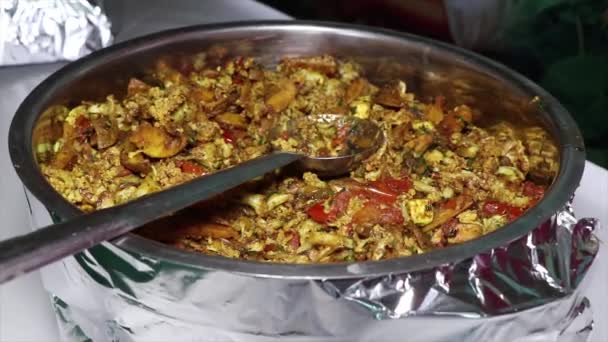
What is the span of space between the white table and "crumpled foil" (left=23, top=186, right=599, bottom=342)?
3.2 inches

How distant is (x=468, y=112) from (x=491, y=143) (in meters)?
0.12

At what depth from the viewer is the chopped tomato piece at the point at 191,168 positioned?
112 centimetres

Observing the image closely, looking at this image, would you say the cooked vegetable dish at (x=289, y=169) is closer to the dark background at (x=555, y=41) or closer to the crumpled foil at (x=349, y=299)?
the crumpled foil at (x=349, y=299)

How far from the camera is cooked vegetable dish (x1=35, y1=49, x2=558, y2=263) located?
1.00 meters

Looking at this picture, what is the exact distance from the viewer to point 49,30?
1.55 meters

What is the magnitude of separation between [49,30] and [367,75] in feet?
2.08

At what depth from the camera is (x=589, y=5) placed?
2.39 metres

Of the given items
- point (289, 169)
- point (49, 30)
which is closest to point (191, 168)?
point (289, 169)

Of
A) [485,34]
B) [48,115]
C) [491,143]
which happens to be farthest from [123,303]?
[485,34]

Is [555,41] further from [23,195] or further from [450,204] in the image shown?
[23,195]

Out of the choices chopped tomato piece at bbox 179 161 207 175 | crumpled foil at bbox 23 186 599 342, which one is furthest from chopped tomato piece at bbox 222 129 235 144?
crumpled foil at bbox 23 186 599 342

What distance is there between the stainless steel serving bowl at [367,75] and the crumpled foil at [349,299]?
0.5 inches

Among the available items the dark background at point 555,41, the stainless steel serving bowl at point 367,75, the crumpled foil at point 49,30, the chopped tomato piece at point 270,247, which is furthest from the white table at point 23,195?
the dark background at point 555,41

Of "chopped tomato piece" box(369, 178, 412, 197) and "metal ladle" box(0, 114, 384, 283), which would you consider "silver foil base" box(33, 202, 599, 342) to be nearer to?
"metal ladle" box(0, 114, 384, 283)
